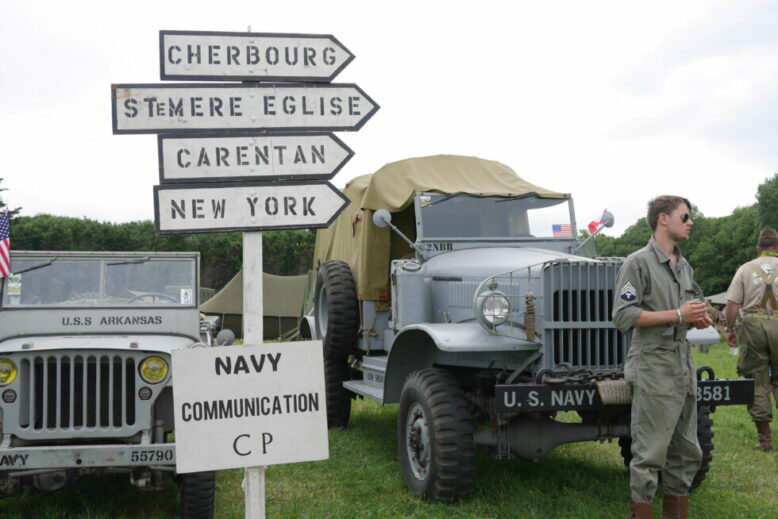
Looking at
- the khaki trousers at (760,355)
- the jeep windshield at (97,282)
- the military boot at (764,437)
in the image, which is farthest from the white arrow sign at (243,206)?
the military boot at (764,437)

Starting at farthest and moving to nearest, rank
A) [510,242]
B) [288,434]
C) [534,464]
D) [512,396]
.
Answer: [510,242], [534,464], [512,396], [288,434]

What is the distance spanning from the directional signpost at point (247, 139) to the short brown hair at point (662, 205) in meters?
1.97

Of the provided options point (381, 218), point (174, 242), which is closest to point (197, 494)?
point (381, 218)

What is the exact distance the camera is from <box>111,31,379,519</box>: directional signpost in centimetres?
328

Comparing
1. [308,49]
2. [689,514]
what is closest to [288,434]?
[308,49]

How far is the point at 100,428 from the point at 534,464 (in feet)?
11.9

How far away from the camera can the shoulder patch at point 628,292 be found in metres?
4.31

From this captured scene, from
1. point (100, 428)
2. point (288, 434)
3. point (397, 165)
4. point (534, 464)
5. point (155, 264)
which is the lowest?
point (534, 464)

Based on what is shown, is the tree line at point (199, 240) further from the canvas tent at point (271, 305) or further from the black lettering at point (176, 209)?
the black lettering at point (176, 209)

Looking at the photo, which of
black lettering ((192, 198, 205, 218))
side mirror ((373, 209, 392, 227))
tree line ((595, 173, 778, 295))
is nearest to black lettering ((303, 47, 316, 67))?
black lettering ((192, 198, 205, 218))

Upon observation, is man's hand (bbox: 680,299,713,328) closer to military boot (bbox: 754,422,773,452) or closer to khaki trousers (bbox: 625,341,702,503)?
khaki trousers (bbox: 625,341,702,503)

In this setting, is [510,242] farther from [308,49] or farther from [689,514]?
[308,49]

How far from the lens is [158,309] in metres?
5.89

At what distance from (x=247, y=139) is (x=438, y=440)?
2606 mm
